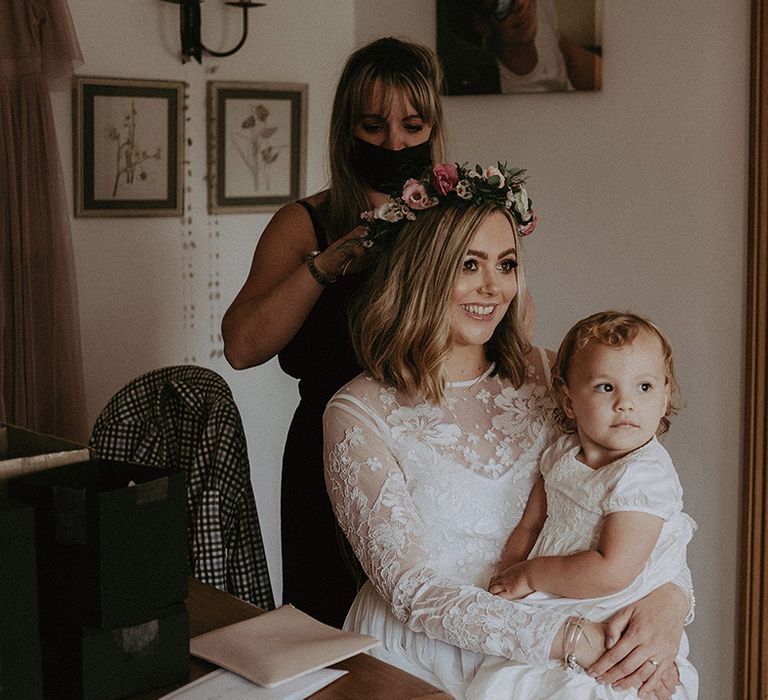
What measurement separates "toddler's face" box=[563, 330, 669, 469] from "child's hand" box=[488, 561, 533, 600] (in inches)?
9.3

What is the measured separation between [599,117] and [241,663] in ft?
6.18

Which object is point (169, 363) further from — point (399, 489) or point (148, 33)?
point (399, 489)

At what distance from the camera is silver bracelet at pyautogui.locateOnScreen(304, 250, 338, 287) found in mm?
2035

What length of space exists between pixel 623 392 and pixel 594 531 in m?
0.22

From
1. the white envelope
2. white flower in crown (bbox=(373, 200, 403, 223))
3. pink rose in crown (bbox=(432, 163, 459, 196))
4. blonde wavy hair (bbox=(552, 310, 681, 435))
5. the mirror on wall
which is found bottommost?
the white envelope

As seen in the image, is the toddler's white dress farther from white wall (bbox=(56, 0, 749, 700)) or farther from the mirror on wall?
the mirror on wall

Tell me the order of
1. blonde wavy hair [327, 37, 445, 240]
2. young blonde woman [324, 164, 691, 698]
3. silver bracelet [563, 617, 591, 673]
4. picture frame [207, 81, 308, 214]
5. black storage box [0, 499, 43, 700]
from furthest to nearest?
1. picture frame [207, 81, 308, 214]
2. blonde wavy hair [327, 37, 445, 240]
3. young blonde woman [324, 164, 691, 698]
4. silver bracelet [563, 617, 591, 673]
5. black storage box [0, 499, 43, 700]

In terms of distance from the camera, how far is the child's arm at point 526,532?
5.90 ft

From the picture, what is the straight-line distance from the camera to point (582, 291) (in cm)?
283

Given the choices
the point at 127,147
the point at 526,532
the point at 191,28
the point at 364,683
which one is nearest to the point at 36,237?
the point at 127,147

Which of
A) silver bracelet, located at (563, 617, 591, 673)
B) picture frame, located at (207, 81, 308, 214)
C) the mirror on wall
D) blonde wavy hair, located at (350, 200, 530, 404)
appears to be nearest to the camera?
silver bracelet, located at (563, 617, 591, 673)

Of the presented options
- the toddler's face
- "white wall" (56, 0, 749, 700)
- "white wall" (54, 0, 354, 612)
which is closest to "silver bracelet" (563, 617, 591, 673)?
the toddler's face

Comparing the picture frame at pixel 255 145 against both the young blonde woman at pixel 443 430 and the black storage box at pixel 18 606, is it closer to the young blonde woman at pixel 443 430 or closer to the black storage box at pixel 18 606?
the young blonde woman at pixel 443 430

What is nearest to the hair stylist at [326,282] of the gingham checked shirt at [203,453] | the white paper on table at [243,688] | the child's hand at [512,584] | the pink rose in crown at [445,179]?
the gingham checked shirt at [203,453]
